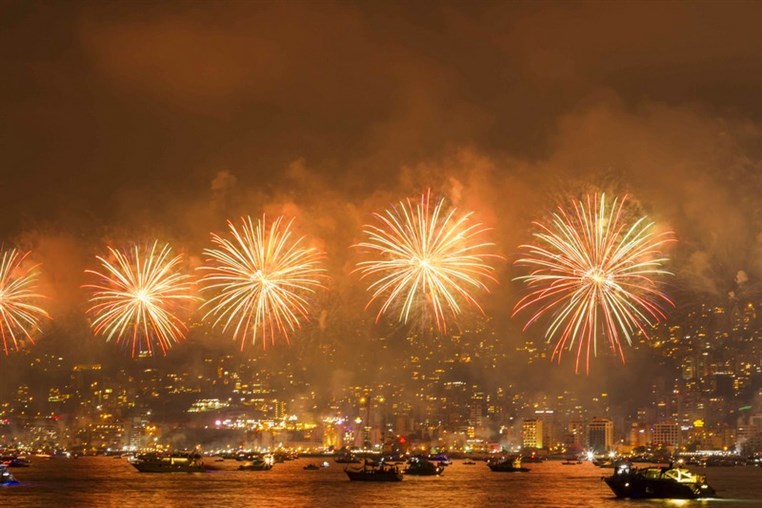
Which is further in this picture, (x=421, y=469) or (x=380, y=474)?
(x=421, y=469)

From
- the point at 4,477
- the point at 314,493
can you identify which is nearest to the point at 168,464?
the point at 4,477

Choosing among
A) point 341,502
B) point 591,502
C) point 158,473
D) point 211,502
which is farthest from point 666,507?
point 158,473

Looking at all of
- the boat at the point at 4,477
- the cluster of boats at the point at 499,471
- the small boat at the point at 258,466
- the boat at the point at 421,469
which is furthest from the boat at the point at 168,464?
the boat at the point at 4,477

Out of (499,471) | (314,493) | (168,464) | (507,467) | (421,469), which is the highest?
(507,467)

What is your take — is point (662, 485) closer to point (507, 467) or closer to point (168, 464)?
point (168, 464)

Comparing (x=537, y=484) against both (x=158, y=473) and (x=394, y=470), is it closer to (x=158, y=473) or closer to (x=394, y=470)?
(x=394, y=470)

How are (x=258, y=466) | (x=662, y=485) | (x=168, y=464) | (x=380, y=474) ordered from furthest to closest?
(x=258, y=466) < (x=168, y=464) < (x=380, y=474) < (x=662, y=485)

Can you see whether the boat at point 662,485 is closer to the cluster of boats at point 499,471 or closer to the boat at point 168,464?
the cluster of boats at point 499,471
